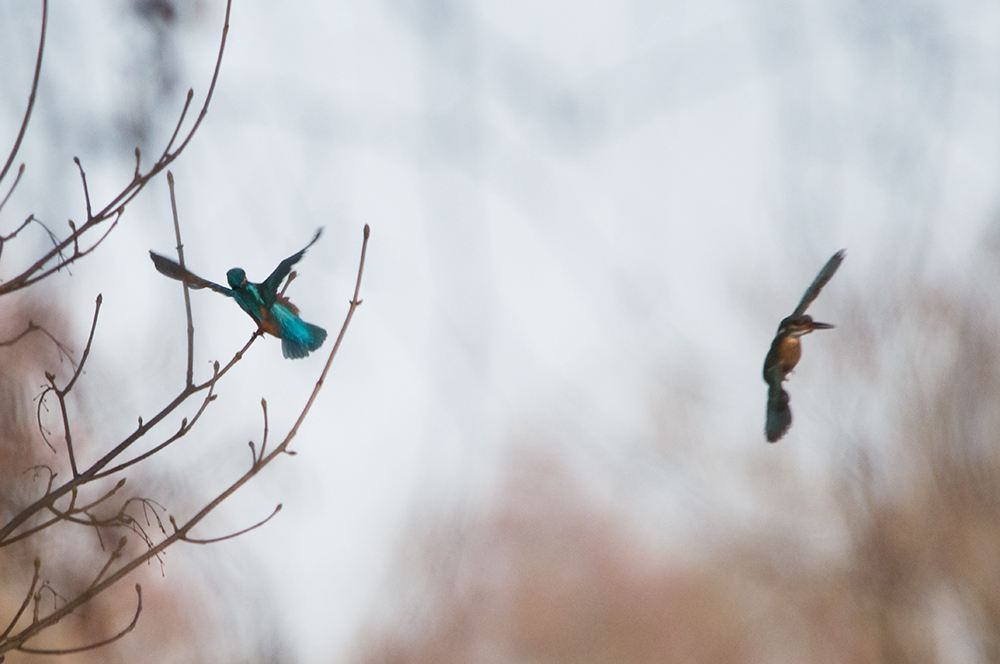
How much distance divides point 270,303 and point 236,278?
0.21 ft

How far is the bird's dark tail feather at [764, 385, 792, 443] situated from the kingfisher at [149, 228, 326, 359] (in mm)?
670

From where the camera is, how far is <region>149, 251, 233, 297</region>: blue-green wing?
1.30 metres

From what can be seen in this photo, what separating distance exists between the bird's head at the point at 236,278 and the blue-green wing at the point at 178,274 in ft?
0.04

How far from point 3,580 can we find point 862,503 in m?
A: 4.77

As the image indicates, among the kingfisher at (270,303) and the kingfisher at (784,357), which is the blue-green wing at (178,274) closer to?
the kingfisher at (270,303)

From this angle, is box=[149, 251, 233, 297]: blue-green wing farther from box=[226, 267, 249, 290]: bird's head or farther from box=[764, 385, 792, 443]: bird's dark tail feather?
box=[764, 385, 792, 443]: bird's dark tail feather

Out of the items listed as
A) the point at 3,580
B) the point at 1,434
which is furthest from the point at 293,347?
the point at 3,580

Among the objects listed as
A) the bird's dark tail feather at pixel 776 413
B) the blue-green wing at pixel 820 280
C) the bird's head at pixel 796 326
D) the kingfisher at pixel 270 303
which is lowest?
the bird's dark tail feather at pixel 776 413

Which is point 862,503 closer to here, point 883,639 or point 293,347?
point 883,639

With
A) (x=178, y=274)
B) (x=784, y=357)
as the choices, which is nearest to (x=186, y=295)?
(x=178, y=274)

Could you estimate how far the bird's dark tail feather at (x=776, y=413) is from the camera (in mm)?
1212

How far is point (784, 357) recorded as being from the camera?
3.89ft

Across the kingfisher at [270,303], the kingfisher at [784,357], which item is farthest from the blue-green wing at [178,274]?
the kingfisher at [784,357]

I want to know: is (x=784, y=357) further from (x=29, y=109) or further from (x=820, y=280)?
(x=29, y=109)
